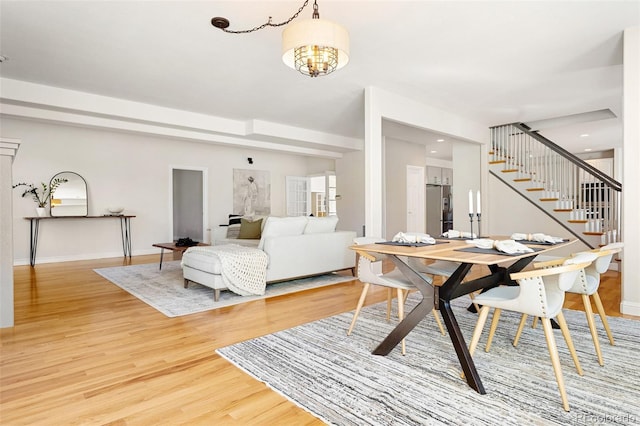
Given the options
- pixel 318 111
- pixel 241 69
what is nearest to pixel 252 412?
pixel 241 69

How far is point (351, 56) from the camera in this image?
3883 mm

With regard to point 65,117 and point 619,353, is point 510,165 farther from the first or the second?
point 65,117

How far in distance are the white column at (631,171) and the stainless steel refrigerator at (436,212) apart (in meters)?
6.15

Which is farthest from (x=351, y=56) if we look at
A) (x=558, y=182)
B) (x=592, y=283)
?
(x=558, y=182)

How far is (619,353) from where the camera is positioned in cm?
236

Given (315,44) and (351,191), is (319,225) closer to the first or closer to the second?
(315,44)

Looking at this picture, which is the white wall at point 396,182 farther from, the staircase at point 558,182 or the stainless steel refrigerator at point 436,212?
the staircase at point 558,182

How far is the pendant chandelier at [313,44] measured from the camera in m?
2.31

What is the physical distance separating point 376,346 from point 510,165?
6051mm

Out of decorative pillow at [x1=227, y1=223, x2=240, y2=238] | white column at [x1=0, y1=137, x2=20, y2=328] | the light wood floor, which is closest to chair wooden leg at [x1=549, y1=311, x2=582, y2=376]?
the light wood floor

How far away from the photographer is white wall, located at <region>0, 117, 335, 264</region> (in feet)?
19.6

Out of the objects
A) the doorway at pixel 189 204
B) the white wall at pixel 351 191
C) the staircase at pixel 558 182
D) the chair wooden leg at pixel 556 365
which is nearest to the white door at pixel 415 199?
the white wall at pixel 351 191

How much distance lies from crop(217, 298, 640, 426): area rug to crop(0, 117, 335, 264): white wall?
5490 millimetres

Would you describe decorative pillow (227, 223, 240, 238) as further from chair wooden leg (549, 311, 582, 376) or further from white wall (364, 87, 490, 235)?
chair wooden leg (549, 311, 582, 376)
